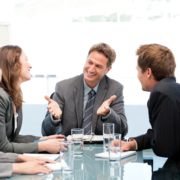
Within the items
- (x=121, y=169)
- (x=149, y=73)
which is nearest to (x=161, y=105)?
(x=149, y=73)


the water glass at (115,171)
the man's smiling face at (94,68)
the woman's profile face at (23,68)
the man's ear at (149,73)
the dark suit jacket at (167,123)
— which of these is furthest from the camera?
the man's smiling face at (94,68)

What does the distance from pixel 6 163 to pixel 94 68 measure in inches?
56.4

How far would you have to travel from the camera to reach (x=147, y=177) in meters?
1.32

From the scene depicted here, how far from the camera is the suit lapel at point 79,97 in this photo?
2.48m

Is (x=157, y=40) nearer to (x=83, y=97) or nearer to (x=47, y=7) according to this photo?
(x=47, y=7)

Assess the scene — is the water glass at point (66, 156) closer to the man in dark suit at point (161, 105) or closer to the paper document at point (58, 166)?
the paper document at point (58, 166)

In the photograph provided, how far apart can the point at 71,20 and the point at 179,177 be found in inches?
429

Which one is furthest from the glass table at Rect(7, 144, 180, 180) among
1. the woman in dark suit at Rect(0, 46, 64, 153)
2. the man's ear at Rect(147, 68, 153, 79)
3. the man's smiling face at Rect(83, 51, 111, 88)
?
the man's smiling face at Rect(83, 51, 111, 88)

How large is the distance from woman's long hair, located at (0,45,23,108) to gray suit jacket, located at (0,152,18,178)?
0.60 meters

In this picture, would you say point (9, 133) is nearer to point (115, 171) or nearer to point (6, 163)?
point (6, 163)

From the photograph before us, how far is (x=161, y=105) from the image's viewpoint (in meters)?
1.65

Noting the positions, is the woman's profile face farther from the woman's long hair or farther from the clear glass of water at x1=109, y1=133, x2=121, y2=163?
the clear glass of water at x1=109, y1=133, x2=121, y2=163

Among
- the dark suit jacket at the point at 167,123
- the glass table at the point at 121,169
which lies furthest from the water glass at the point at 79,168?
the dark suit jacket at the point at 167,123

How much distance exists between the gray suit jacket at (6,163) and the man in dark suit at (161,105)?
514 millimetres
